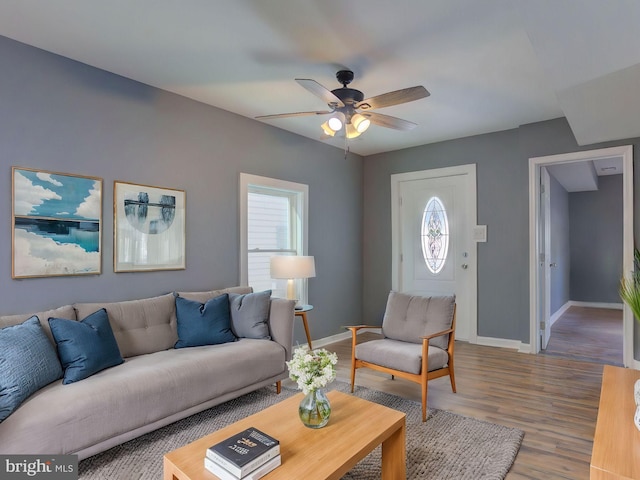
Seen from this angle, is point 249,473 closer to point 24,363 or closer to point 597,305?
point 24,363

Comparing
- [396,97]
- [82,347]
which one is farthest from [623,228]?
[82,347]

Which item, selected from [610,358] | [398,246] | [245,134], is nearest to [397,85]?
[245,134]

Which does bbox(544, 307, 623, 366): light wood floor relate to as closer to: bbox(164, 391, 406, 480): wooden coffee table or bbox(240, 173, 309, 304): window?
bbox(240, 173, 309, 304): window

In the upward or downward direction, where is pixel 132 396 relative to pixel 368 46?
downward

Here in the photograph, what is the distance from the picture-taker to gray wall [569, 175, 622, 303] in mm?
7418

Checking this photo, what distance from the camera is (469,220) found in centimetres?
494

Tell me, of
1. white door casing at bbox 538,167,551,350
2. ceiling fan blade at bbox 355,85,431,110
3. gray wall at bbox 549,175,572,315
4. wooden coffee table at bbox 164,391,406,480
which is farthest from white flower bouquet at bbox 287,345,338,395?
gray wall at bbox 549,175,572,315

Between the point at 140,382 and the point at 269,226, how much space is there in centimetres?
248

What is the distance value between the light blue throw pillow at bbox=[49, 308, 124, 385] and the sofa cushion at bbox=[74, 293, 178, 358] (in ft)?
0.81

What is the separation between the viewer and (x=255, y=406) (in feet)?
9.75

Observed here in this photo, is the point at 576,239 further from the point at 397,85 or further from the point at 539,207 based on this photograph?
the point at 397,85

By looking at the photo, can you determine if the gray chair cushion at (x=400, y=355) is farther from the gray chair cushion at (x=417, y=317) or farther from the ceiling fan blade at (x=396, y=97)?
the ceiling fan blade at (x=396, y=97)

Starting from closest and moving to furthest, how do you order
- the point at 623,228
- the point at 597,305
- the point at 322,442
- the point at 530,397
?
the point at 322,442 → the point at 530,397 → the point at 623,228 → the point at 597,305

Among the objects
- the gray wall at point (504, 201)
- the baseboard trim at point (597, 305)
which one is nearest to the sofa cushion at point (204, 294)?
the gray wall at point (504, 201)
